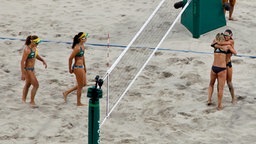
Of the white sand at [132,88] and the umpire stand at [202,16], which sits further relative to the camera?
the umpire stand at [202,16]

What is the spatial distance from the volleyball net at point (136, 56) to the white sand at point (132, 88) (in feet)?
0.65

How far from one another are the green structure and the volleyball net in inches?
14.0

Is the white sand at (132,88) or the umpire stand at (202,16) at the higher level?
the umpire stand at (202,16)

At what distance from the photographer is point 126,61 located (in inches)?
488

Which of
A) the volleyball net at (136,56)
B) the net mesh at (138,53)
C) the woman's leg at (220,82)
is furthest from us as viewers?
the net mesh at (138,53)

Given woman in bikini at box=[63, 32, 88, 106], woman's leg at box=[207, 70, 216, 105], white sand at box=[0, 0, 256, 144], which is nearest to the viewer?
white sand at box=[0, 0, 256, 144]

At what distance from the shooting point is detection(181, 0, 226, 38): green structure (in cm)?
1366

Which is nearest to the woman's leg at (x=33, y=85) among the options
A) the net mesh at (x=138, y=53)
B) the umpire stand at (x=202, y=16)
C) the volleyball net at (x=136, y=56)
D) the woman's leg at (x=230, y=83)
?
the volleyball net at (x=136, y=56)

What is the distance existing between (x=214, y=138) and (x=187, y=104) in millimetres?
1399

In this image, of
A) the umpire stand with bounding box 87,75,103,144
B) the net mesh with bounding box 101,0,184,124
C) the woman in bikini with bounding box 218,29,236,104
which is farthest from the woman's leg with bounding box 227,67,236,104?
the umpire stand with bounding box 87,75,103,144

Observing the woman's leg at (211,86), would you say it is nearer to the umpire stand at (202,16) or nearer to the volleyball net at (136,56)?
the volleyball net at (136,56)

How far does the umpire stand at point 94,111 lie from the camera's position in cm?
676

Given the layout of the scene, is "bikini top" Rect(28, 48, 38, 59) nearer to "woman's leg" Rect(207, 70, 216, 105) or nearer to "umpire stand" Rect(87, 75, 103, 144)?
"umpire stand" Rect(87, 75, 103, 144)

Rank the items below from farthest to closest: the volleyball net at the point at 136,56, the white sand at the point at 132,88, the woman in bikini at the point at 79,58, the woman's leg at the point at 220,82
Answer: the volleyball net at the point at 136,56
the woman's leg at the point at 220,82
the woman in bikini at the point at 79,58
the white sand at the point at 132,88
